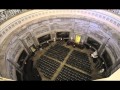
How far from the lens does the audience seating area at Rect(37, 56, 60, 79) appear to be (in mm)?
21859

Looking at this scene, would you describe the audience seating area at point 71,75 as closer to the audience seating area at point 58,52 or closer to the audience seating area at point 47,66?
the audience seating area at point 47,66

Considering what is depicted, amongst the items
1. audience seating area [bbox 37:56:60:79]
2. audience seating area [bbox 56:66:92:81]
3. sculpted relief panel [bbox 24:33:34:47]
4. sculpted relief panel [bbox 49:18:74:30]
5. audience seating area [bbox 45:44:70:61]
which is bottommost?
audience seating area [bbox 56:66:92:81]

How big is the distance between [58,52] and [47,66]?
2697 mm

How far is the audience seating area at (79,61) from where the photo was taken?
885 inches

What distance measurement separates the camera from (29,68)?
878 inches

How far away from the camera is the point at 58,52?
23.9 metres

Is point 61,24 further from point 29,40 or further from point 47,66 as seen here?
point 47,66

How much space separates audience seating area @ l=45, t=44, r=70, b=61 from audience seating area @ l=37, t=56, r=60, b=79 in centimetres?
83

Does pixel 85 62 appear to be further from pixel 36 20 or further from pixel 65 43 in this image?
pixel 36 20

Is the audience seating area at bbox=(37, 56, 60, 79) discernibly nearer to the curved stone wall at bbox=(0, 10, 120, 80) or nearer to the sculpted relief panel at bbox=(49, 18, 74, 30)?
the curved stone wall at bbox=(0, 10, 120, 80)

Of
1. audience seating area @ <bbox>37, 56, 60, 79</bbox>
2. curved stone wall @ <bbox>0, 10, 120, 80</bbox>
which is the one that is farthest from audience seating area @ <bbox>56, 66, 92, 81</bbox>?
curved stone wall @ <bbox>0, 10, 120, 80</bbox>
